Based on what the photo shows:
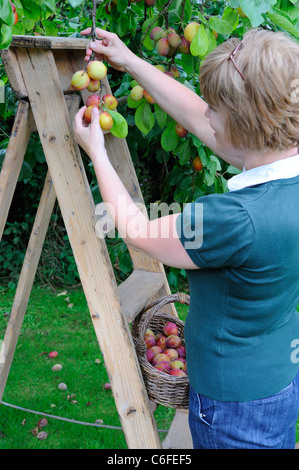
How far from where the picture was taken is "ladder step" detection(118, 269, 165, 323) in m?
1.62

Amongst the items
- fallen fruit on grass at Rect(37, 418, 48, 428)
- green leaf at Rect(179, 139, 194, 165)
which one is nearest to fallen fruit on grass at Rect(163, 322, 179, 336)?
green leaf at Rect(179, 139, 194, 165)

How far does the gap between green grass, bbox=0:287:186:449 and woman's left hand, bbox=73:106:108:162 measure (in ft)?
6.21

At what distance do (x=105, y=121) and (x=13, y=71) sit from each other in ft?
1.04

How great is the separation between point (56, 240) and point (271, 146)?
4.08m

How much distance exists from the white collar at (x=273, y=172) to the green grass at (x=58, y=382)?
77.5 inches

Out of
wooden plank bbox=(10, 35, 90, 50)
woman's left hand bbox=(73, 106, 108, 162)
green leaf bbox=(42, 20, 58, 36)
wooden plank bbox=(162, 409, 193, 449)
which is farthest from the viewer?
green leaf bbox=(42, 20, 58, 36)

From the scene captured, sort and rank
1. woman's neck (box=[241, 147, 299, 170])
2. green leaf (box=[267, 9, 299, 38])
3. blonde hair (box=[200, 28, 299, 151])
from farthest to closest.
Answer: green leaf (box=[267, 9, 299, 38])
woman's neck (box=[241, 147, 299, 170])
blonde hair (box=[200, 28, 299, 151])

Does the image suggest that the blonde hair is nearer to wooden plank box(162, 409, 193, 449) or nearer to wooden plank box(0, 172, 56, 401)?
wooden plank box(0, 172, 56, 401)

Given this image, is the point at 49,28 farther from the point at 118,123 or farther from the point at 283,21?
the point at 283,21

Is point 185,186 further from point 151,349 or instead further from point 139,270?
point 151,349

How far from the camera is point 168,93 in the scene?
1588 mm

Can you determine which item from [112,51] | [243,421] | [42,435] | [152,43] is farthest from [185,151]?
[42,435]

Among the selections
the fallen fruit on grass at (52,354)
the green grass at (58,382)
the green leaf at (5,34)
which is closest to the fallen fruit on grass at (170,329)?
the green grass at (58,382)

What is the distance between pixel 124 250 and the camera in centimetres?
255
